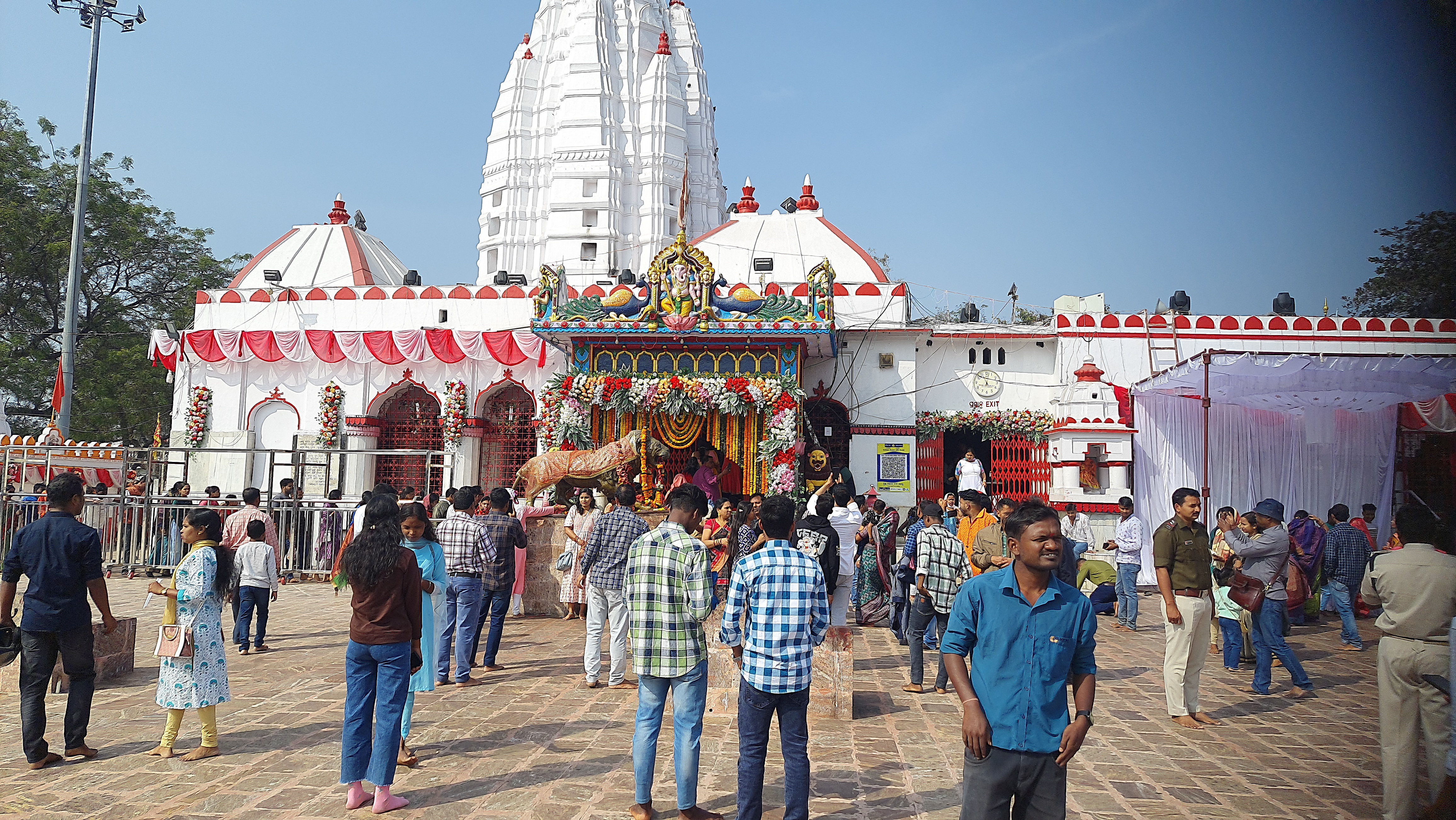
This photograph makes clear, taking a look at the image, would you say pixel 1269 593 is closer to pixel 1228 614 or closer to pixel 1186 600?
pixel 1228 614

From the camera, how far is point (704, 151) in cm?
2905

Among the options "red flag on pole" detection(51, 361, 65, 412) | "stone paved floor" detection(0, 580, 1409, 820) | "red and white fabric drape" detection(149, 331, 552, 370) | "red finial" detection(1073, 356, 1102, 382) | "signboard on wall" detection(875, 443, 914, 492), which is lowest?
"stone paved floor" detection(0, 580, 1409, 820)

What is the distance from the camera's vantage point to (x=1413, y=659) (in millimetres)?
4359

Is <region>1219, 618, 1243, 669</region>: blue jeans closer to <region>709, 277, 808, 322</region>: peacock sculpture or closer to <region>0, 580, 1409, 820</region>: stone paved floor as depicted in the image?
<region>0, 580, 1409, 820</region>: stone paved floor

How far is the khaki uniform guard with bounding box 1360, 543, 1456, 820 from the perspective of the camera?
4309mm

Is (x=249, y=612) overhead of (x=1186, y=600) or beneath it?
beneath

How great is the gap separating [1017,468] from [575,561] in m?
10.1

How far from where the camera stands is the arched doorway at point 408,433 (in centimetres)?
1853

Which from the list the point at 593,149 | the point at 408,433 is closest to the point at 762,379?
the point at 408,433

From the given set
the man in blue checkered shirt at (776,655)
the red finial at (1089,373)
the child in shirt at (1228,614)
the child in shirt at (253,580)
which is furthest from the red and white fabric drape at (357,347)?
the man in blue checkered shirt at (776,655)

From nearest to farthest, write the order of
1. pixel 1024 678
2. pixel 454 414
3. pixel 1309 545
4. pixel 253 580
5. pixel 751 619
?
pixel 1024 678, pixel 751 619, pixel 253 580, pixel 1309 545, pixel 454 414

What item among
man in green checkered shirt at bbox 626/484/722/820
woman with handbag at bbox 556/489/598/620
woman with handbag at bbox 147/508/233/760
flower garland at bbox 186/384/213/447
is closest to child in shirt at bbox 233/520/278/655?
woman with handbag at bbox 556/489/598/620

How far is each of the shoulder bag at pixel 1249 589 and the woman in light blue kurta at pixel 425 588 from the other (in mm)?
6431

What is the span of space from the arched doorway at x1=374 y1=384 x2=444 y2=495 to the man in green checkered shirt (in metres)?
15.0
